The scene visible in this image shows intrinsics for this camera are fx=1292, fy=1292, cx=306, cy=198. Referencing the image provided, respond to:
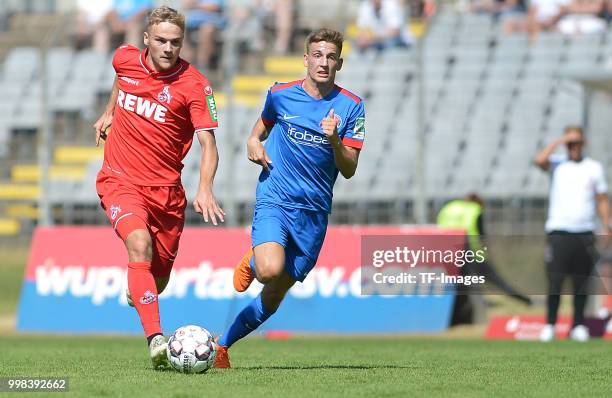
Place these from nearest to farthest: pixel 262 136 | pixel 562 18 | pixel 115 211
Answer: pixel 115 211
pixel 262 136
pixel 562 18

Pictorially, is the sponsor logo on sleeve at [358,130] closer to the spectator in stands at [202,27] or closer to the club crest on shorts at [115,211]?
the club crest on shorts at [115,211]

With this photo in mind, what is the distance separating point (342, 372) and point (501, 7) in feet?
54.8

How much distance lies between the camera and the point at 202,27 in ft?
76.9

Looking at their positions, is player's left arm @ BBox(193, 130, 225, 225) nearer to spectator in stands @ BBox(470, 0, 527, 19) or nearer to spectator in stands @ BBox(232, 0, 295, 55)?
spectator in stands @ BBox(232, 0, 295, 55)

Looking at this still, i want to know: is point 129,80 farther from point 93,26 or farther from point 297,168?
point 93,26

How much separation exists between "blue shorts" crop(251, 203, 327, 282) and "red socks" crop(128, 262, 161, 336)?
777mm

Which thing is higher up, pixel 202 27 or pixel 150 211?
pixel 202 27

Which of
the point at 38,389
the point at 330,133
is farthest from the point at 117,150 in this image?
the point at 38,389

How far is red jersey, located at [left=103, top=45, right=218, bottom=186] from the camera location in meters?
8.94

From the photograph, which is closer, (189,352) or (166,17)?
(189,352)

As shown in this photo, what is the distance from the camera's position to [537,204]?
20.1 metres

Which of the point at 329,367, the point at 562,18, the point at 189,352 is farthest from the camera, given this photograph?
the point at 562,18

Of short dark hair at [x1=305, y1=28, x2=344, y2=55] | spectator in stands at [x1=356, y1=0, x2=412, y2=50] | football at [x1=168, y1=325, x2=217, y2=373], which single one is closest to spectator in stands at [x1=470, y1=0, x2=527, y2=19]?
spectator in stands at [x1=356, y1=0, x2=412, y2=50]

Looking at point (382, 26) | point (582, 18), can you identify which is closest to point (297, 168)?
point (382, 26)
